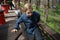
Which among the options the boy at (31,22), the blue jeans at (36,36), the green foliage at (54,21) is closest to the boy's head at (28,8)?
the boy at (31,22)

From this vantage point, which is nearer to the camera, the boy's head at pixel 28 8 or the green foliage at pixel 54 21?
the boy's head at pixel 28 8

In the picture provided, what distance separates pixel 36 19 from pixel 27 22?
0.82 ft

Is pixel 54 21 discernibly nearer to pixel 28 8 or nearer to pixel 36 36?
pixel 36 36

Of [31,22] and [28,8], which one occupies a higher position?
[28,8]

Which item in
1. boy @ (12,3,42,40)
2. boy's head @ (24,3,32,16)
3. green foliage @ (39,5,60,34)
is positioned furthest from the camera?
green foliage @ (39,5,60,34)

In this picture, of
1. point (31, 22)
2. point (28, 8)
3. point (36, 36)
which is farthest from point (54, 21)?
point (28, 8)

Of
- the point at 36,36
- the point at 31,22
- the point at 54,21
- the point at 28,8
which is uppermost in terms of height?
the point at 28,8

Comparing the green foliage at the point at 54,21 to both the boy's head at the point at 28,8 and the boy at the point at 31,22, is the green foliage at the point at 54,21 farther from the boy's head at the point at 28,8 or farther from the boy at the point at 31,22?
the boy's head at the point at 28,8

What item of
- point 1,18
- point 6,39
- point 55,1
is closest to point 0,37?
point 6,39

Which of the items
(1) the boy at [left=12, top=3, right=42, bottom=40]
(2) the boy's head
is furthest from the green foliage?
(2) the boy's head

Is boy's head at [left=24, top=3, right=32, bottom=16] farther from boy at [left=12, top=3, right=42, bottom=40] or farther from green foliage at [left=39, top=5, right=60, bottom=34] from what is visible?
green foliage at [left=39, top=5, right=60, bottom=34]

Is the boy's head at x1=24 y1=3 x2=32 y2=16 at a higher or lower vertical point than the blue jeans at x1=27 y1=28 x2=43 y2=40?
higher

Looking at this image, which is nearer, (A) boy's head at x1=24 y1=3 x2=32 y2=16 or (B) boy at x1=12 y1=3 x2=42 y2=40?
(A) boy's head at x1=24 y1=3 x2=32 y2=16

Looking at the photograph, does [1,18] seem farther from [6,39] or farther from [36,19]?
[36,19]
